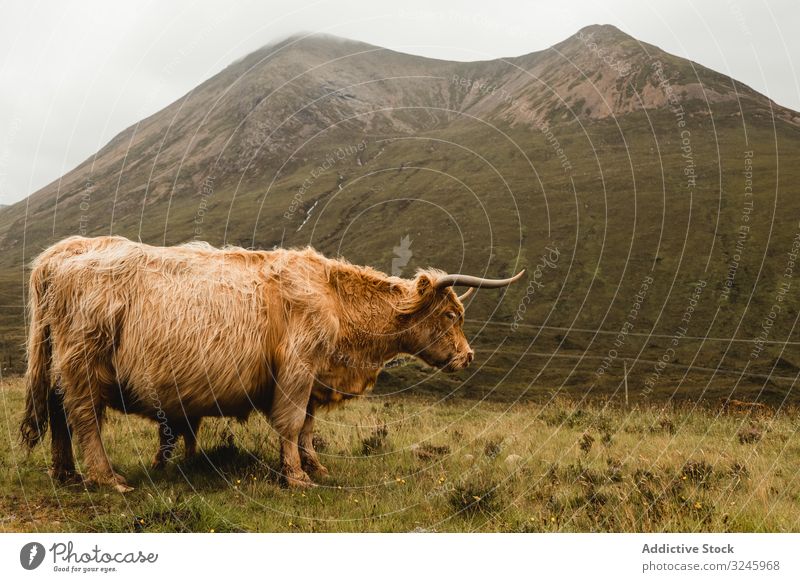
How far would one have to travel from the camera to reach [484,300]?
5894 centimetres

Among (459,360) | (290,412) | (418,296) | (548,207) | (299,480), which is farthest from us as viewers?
(548,207)

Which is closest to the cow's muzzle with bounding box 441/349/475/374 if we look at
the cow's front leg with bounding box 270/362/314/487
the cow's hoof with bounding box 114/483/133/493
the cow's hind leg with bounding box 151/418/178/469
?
the cow's front leg with bounding box 270/362/314/487

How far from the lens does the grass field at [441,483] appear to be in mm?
6375

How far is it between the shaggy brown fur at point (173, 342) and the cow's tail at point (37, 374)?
1 cm

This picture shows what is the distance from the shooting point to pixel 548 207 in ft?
178

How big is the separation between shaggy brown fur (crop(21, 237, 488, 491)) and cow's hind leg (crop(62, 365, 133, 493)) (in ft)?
0.04

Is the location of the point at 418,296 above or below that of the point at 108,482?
above

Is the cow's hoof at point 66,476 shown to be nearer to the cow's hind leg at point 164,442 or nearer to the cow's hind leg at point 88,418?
the cow's hind leg at point 88,418

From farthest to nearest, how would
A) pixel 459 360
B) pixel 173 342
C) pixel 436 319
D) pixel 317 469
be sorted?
1. pixel 459 360
2. pixel 436 319
3. pixel 317 469
4. pixel 173 342

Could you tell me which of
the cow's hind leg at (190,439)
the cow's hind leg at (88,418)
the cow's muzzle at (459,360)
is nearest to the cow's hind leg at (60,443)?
the cow's hind leg at (88,418)

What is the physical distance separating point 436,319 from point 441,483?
2789mm

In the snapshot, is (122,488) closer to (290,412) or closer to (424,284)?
(290,412)

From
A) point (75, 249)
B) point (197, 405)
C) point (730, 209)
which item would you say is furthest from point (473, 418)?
point (730, 209)

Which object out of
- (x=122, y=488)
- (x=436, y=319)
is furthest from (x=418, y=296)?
(x=122, y=488)
